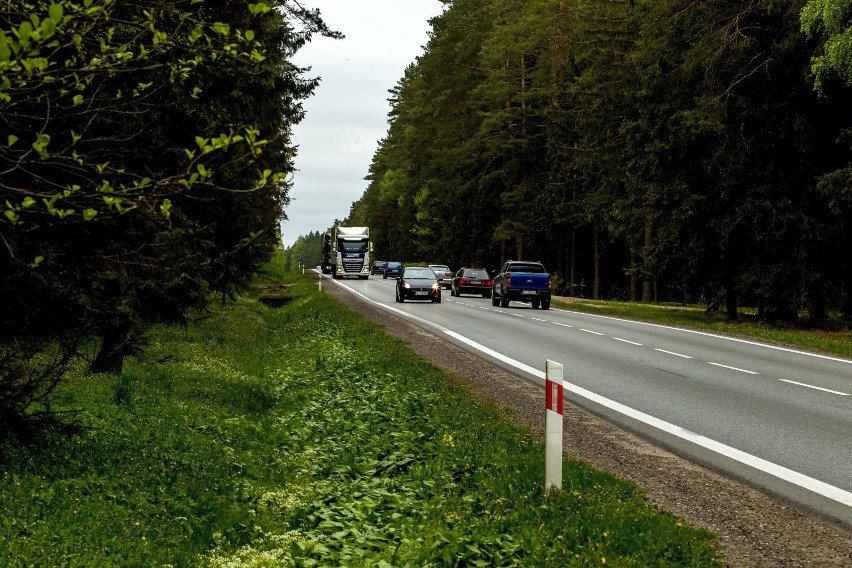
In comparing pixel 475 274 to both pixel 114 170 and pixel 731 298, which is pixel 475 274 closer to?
pixel 731 298

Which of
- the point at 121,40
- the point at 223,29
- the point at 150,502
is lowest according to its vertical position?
the point at 150,502

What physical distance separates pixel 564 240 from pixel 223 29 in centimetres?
5692

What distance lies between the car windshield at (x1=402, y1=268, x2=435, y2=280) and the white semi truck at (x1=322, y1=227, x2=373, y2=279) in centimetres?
3085

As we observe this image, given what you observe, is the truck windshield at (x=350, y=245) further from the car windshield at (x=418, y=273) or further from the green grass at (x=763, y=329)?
the green grass at (x=763, y=329)

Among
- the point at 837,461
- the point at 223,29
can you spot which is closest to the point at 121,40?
the point at 223,29

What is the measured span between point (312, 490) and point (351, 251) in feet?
211

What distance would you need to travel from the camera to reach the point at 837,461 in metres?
7.80

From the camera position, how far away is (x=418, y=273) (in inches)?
1538

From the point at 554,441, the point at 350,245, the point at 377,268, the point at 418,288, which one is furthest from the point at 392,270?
the point at 554,441

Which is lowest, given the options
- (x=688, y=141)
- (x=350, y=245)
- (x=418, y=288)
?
(x=418, y=288)

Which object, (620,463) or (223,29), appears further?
(620,463)

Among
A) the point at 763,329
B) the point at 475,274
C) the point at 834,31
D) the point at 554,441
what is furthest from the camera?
the point at 475,274

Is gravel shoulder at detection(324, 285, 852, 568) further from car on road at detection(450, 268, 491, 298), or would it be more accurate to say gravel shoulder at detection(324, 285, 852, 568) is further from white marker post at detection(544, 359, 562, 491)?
car on road at detection(450, 268, 491, 298)

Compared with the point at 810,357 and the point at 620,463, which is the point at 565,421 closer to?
the point at 620,463
